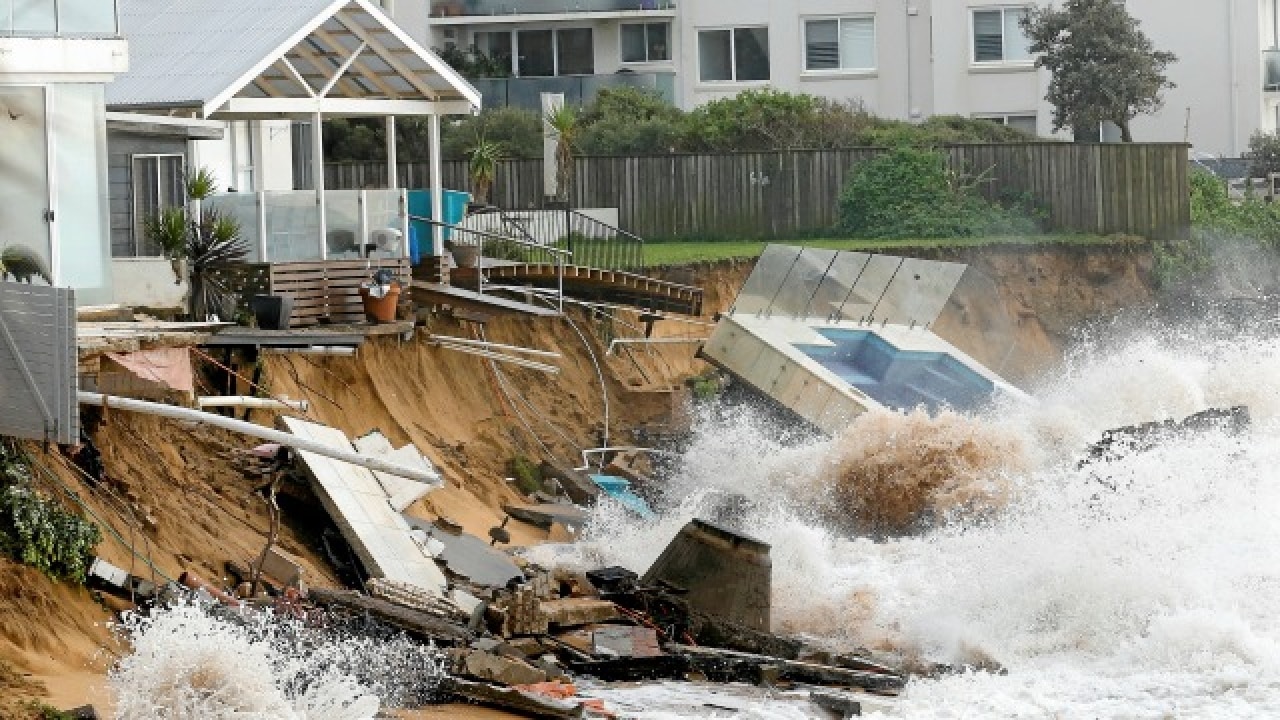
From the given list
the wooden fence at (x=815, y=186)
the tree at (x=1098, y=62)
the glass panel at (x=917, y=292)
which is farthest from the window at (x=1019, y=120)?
the glass panel at (x=917, y=292)

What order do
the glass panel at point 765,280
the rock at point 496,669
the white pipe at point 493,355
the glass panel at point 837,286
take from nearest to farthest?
the rock at point 496,669, the white pipe at point 493,355, the glass panel at point 765,280, the glass panel at point 837,286

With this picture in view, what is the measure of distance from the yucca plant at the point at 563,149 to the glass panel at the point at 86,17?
2005 centimetres

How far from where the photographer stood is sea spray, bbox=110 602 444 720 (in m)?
18.0

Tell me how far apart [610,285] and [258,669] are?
18.8 meters

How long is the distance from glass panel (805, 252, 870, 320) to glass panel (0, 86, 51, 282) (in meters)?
16.2

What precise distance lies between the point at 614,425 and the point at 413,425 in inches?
247

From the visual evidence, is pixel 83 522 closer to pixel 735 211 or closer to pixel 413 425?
pixel 413 425

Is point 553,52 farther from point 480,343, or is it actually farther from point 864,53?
point 480,343

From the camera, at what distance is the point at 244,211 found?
29969 mm

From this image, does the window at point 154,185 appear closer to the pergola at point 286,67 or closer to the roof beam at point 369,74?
the pergola at point 286,67

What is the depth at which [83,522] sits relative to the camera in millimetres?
21000

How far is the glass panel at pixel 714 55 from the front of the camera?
58.8m

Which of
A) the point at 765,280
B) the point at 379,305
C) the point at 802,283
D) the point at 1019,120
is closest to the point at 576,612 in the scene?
the point at 379,305

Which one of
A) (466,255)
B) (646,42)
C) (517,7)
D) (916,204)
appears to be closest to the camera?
(466,255)
